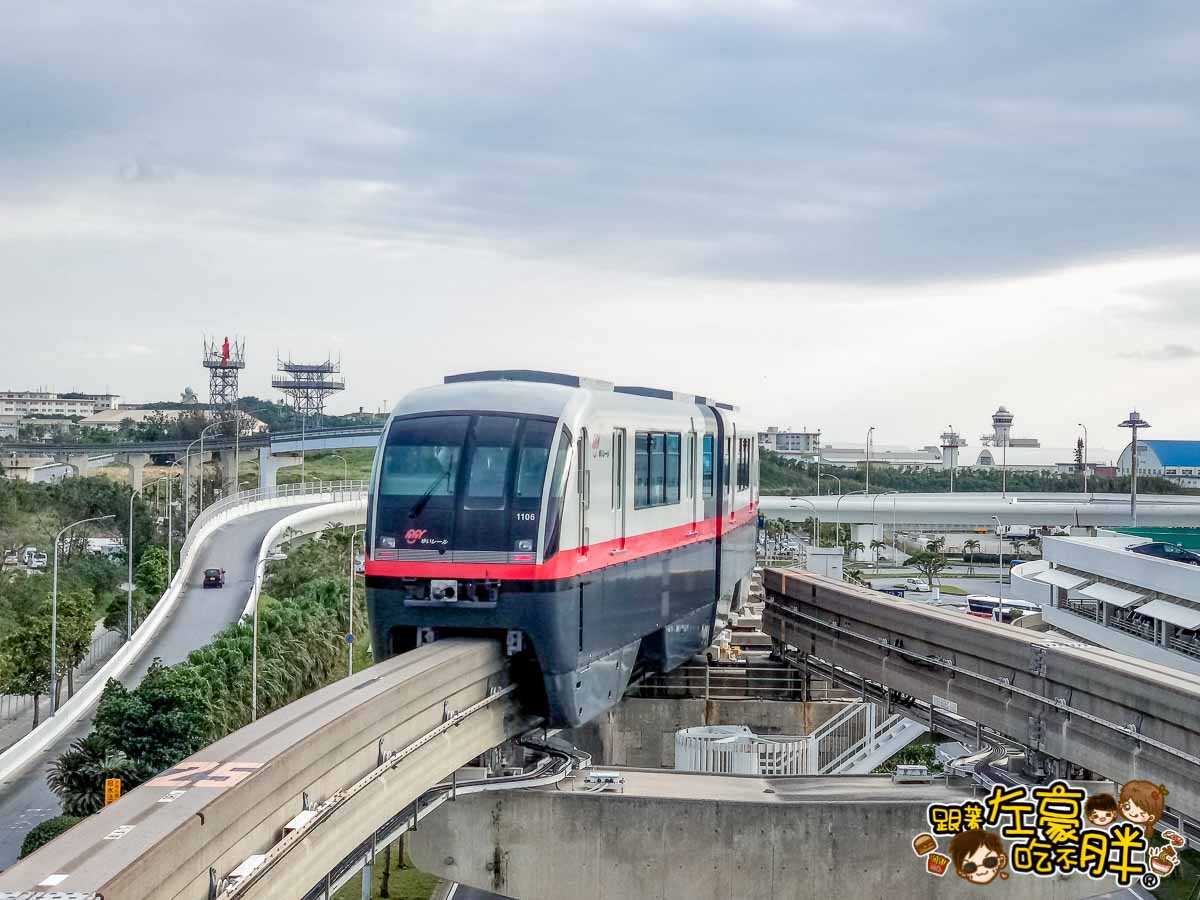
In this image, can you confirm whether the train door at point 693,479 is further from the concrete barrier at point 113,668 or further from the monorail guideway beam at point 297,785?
the concrete barrier at point 113,668

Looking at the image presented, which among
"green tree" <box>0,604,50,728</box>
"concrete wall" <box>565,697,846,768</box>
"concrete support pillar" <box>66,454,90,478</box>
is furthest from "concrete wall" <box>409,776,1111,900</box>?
"concrete support pillar" <box>66,454,90,478</box>

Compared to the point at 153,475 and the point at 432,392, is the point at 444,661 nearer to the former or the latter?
the point at 432,392

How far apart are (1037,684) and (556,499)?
7.77 m

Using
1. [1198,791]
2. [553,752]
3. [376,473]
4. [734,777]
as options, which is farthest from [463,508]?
[1198,791]

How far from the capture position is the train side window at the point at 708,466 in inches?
972

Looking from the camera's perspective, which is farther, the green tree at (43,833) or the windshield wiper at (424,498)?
the green tree at (43,833)

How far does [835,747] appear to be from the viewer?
103ft

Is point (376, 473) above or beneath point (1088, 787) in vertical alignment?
above

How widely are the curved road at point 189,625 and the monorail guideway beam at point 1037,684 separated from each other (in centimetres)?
1695

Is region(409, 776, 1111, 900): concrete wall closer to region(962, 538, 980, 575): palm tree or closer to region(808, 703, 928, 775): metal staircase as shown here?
region(808, 703, 928, 775): metal staircase

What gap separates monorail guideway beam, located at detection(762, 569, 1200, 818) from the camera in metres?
16.4

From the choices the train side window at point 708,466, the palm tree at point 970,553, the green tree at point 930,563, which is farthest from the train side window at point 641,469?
the palm tree at point 970,553

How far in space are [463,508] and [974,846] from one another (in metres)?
8.27
